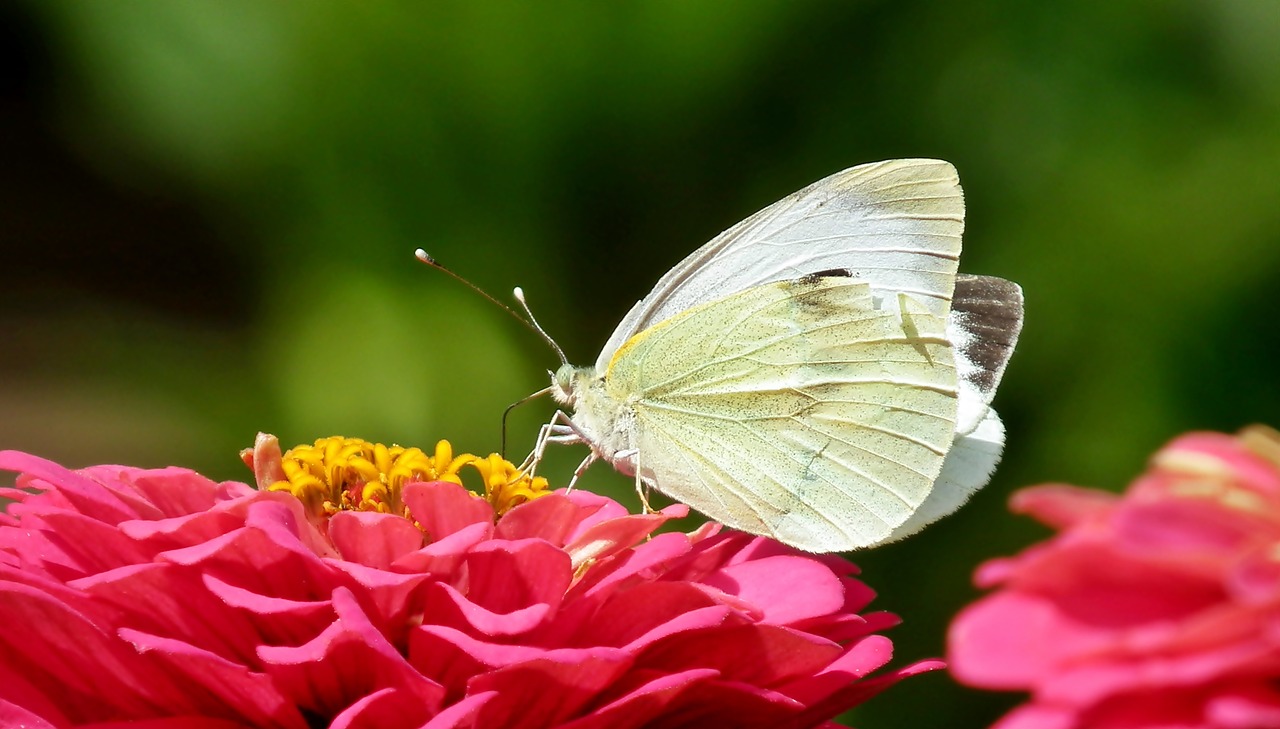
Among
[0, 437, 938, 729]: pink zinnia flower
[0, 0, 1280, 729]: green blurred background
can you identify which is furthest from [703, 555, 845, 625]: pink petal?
[0, 0, 1280, 729]: green blurred background

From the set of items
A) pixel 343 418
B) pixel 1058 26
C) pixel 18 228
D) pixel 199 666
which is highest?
pixel 18 228

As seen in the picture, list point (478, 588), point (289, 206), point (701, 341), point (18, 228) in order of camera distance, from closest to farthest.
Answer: point (478, 588) < point (701, 341) < point (289, 206) < point (18, 228)

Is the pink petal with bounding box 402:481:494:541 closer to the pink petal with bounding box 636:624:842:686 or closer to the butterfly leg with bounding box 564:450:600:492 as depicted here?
the pink petal with bounding box 636:624:842:686

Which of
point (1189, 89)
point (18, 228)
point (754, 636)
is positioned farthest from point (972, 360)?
point (18, 228)

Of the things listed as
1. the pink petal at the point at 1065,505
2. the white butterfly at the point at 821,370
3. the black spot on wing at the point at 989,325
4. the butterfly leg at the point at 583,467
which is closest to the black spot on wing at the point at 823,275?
the white butterfly at the point at 821,370

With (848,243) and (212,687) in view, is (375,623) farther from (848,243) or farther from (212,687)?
(848,243)

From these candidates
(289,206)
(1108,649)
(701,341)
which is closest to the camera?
(1108,649)

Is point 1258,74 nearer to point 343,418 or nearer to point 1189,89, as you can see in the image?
point 1189,89

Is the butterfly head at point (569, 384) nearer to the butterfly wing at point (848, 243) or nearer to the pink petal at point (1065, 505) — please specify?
the butterfly wing at point (848, 243)

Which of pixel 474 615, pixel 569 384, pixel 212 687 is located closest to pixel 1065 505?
pixel 474 615
